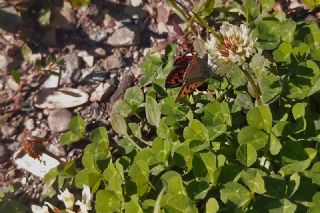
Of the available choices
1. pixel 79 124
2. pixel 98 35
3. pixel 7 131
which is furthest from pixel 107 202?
pixel 98 35

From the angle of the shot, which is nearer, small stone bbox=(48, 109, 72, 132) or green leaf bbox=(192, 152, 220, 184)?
green leaf bbox=(192, 152, 220, 184)

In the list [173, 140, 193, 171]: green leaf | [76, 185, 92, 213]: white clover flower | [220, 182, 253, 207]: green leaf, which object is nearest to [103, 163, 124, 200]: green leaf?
[76, 185, 92, 213]: white clover flower

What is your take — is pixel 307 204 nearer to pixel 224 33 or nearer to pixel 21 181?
pixel 224 33

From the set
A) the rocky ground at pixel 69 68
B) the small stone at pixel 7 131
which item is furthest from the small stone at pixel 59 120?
the small stone at pixel 7 131

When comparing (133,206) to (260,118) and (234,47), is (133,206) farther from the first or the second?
(234,47)

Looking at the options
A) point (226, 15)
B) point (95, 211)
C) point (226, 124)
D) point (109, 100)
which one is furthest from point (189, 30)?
point (95, 211)

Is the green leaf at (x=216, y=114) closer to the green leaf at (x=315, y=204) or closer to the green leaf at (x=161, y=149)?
the green leaf at (x=161, y=149)

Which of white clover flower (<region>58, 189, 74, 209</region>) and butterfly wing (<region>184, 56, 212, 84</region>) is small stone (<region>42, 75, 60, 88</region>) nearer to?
white clover flower (<region>58, 189, 74, 209</region>)
